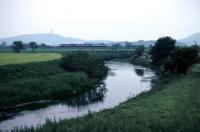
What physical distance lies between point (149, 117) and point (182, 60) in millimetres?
36106

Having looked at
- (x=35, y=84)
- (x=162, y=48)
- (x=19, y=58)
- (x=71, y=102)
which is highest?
(x=162, y=48)

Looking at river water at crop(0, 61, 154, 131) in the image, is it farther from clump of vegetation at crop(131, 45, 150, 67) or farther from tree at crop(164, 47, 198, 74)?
clump of vegetation at crop(131, 45, 150, 67)

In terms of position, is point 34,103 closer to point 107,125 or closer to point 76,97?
point 76,97

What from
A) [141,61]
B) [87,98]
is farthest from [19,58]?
[141,61]

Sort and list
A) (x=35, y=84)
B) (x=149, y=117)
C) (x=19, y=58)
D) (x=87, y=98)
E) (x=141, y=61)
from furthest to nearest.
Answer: (x=141, y=61) < (x=19, y=58) < (x=35, y=84) < (x=87, y=98) < (x=149, y=117)

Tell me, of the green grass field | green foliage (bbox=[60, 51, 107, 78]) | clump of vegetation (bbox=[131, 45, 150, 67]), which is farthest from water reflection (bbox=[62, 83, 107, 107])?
clump of vegetation (bbox=[131, 45, 150, 67])

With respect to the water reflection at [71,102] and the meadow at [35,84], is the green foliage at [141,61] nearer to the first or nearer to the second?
the meadow at [35,84]

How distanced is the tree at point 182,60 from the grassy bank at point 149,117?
63.3 ft

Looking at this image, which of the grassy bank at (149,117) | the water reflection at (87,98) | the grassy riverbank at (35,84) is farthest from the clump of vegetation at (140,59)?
the grassy bank at (149,117)

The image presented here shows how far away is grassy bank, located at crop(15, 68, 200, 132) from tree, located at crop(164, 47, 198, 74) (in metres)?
19.3

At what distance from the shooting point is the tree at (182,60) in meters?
54.2

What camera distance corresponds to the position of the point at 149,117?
1998 centimetres

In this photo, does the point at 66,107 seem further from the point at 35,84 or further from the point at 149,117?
the point at 149,117

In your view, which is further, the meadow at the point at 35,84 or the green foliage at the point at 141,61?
the green foliage at the point at 141,61
